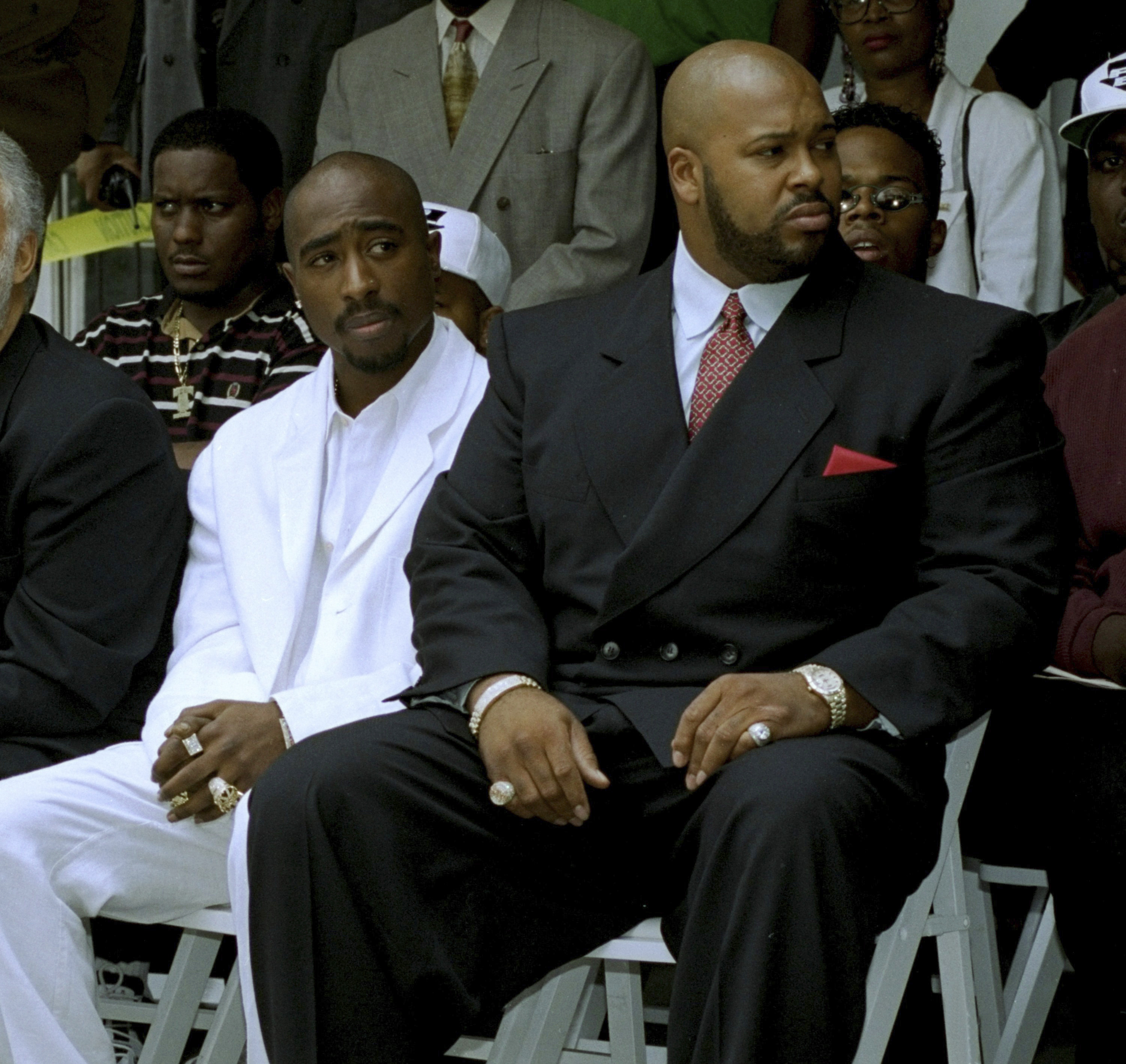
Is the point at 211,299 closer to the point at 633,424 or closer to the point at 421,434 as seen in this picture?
the point at 421,434

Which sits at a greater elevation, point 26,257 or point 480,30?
point 480,30

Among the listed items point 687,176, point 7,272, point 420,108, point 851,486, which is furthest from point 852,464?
point 420,108

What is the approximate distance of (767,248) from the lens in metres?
3.06

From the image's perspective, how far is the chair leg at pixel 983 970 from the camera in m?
3.50

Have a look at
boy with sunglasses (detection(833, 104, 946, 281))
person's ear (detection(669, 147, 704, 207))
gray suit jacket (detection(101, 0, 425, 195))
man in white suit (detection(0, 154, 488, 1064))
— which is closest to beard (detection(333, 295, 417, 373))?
man in white suit (detection(0, 154, 488, 1064))

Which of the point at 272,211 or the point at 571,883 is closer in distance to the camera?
the point at 571,883

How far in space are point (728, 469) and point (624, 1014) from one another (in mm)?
1057

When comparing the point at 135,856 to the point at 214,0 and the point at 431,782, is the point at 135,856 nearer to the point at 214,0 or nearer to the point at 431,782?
the point at 431,782

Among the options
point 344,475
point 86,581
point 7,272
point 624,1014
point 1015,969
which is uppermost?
point 7,272

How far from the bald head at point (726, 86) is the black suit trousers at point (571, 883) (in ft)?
3.49

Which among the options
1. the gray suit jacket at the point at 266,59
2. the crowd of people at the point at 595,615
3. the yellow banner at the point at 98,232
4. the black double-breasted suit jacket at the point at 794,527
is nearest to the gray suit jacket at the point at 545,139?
the gray suit jacket at the point at 266,59

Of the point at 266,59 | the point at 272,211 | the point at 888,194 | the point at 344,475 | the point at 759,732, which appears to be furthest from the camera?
the point at 266,59

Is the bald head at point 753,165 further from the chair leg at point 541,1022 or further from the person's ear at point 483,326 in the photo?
the person's ear at point 483,326

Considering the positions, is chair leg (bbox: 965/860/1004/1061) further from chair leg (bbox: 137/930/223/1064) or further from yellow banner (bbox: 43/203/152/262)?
yellow banner (bbox: 43/203/152/262)
